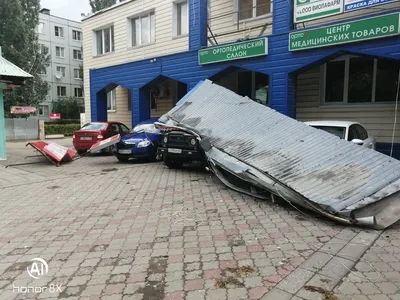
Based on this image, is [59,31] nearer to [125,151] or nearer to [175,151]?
[125,151]

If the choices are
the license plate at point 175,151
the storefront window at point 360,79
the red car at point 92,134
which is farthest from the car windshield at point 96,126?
the storefront window at point 360,79

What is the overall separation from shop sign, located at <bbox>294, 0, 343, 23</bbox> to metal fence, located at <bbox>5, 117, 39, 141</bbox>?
23343 millimetres

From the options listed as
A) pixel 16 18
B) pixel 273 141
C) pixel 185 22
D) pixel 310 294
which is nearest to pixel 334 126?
pixel 273 141

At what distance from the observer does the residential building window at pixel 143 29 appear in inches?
643

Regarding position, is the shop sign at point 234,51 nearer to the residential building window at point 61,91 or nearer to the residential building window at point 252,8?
the residential building window at point 252,8

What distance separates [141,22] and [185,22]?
2880mm

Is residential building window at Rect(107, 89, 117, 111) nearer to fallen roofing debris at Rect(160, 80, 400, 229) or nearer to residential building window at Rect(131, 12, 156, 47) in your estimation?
residential building window at Rect(131, 12, 156, 47)

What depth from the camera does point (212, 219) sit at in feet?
17.2

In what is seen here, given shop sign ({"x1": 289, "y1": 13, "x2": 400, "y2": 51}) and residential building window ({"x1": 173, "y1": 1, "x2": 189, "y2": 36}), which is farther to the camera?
residential building window ({"x1": 173, "y1": 1, "x2": 189, "y2": 36})

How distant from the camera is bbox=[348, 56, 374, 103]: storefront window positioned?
10578 millimetres

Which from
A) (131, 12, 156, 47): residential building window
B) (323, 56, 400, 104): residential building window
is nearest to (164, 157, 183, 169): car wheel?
(323, 56, 400, 104): residential building window

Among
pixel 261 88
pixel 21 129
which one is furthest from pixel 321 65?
pixel 21 129

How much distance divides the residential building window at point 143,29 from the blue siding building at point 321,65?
11.2 ft

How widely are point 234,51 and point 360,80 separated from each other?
13.4ft
